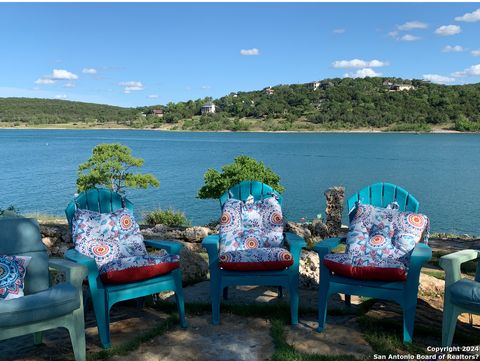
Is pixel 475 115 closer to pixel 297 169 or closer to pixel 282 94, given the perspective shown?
pixel 282 94

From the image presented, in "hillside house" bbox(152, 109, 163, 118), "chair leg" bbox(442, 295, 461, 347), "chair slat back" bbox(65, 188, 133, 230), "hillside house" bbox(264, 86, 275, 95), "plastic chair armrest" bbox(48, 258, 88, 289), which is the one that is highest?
"hillside house" bbox(264, 86, 275, 95)

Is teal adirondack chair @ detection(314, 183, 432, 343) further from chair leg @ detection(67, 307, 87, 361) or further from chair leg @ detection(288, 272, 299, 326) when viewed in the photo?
chair leg @ detection(67, 307, 87, 361)

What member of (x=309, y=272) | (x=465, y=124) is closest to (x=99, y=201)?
(x=309, y=272)

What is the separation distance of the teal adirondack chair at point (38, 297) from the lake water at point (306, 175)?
1282 centimetres

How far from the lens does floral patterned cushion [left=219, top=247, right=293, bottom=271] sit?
3281 millimetres

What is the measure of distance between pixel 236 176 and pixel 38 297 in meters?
9.89

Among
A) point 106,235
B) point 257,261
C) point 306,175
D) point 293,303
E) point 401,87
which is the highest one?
point 401,87

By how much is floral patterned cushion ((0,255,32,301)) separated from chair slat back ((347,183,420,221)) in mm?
2336

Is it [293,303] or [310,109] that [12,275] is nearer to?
[293,303]

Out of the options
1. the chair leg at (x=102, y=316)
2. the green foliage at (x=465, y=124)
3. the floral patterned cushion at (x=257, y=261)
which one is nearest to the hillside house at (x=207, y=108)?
A: the green foliage at (x=465, y=124)

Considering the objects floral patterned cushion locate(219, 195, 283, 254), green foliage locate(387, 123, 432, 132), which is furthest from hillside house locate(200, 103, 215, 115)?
floral patterned cushion locate(219, 195, 283, 254)

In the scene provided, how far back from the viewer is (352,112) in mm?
→ 67875

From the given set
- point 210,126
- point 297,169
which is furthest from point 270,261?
point 210,126

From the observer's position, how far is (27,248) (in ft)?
9.86
